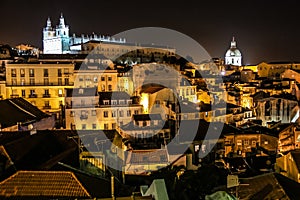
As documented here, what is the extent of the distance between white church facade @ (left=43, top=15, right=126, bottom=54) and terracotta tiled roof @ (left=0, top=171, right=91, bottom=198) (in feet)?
167

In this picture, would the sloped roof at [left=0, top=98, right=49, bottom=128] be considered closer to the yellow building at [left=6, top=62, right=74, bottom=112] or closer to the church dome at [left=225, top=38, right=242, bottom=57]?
the yellow building at [left=6, top=62, right=74, bottom=112]

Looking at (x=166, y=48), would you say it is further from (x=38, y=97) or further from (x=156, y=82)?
(x=38, y=97)

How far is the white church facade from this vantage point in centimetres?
5868

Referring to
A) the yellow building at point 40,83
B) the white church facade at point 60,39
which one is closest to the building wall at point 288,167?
the yellow building at point 40,83

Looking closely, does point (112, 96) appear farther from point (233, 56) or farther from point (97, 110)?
point (233, 56)

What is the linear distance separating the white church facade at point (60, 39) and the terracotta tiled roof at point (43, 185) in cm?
5079

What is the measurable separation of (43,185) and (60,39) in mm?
53778

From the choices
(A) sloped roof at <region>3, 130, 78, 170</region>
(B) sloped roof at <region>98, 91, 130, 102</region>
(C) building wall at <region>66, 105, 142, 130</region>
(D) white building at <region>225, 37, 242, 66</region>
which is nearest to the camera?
(A) sloped roof at <region>3, 130, 78, 170</region>

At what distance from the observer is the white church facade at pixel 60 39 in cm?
5868

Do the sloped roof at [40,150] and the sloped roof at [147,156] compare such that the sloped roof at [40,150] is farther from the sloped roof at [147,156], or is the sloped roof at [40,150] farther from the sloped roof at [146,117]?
the sloped roof at [146,117]

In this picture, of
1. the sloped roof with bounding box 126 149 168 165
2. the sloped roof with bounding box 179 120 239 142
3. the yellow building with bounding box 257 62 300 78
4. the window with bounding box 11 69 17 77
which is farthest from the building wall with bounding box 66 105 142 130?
the yellow building with bounding box 257 62 300 78

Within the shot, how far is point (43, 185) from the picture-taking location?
23.9 feet

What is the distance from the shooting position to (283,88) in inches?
1468

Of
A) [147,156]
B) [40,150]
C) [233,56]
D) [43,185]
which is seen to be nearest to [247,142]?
[147,156]
